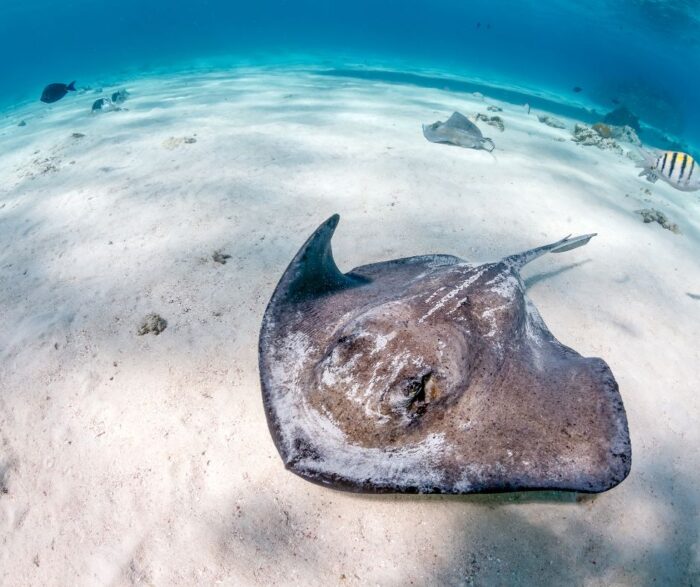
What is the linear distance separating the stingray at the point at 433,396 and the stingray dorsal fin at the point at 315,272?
0.03 m

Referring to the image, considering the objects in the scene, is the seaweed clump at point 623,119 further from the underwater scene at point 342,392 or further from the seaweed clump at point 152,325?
the seaweed clump at point 152,325

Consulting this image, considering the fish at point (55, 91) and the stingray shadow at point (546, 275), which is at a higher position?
the fish at point (55, 91)

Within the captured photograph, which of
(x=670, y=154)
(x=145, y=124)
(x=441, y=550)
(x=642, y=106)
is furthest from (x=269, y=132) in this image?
(x=642, y=106)

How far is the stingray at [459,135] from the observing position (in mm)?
10148

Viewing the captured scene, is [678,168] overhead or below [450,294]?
below

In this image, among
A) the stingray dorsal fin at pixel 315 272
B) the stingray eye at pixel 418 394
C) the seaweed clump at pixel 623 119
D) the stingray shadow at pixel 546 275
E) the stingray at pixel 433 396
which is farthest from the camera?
the seaweed clump at pixel 623 119

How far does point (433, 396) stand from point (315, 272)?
68.4 inches

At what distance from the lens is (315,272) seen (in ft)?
12.4

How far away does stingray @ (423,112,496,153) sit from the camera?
1015 cm

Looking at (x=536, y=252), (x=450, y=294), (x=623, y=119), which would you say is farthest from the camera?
(x=623, y=119)

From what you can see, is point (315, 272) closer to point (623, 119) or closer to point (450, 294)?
point (450, 294)

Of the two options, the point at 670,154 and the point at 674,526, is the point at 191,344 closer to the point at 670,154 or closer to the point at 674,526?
the point at 674,526

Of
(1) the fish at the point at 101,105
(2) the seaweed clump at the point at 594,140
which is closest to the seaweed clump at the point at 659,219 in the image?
(2) the seaweed clump at the point at 594,140

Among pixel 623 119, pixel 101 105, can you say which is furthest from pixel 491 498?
pixel 623 119
